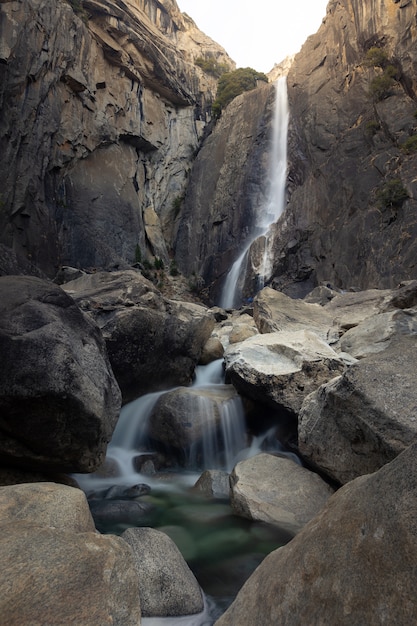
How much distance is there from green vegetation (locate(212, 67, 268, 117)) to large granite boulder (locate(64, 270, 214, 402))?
35.9 metres

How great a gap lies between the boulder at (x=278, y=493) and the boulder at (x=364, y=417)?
0.31 meters

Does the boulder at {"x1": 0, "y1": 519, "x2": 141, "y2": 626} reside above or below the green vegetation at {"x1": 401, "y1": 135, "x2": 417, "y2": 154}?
below

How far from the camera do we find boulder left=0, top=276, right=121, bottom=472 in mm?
4898

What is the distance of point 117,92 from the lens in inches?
1281

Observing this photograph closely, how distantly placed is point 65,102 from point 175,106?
601 inches

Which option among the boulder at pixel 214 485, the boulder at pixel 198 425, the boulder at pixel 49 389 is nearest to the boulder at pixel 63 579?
the boulder at pixel 49 389

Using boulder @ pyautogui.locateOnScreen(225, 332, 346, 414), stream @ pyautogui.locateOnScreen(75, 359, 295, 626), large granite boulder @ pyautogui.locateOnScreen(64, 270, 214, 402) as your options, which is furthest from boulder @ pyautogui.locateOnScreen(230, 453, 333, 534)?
large granite boulder @ pyautogui.locateOnScreen(64, 270, 214, 402)

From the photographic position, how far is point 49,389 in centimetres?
489

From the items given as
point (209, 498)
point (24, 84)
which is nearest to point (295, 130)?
point (24, 84)

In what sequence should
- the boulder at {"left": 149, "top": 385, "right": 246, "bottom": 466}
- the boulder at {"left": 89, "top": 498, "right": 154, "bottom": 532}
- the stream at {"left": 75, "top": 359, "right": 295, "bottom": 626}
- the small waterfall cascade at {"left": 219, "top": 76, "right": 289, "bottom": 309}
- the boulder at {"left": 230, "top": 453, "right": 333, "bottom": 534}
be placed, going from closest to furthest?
the stream at {"left": 75, "top": 359, "right": 295, "bottom": 626} → the boulder at {"left": 230, "top": 453, "right": 333, "bottom": 534} → the boulder at {"left": 89, "top": 498, "right": 154, "bottom": 532} → the boulder at {"left": 149, "top": 385, "right": 246, "bottom": 466} → the small waterfall cascade at {"left": 219, "top": 76, "right": 289, "bottom": 309}

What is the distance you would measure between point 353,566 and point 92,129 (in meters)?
32.7

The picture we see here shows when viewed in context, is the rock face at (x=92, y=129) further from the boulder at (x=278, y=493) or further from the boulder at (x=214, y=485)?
the boulder at (x=278, y=493)

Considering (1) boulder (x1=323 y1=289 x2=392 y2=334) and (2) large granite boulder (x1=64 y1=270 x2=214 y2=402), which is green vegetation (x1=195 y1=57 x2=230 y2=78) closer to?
(1) boulder (x1=323 y1=289 x2=392 y2=334)

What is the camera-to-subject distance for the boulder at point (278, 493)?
5.36 m
